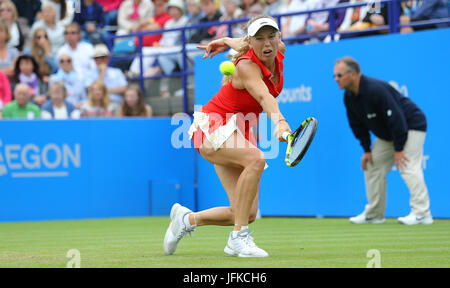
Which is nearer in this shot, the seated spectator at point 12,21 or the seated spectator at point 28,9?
the seated spectator at point 12,21

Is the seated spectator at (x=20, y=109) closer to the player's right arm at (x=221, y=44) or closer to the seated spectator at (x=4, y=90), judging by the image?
the seated spectator at (x=4, y=90)

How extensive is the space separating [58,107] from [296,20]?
4460 millimetres

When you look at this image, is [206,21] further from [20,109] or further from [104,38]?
[20,109]

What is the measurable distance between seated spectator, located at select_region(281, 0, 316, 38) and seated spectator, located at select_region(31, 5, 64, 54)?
4.92 m

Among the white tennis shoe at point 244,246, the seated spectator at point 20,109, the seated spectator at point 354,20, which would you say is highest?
the seated spectator at point 354,20

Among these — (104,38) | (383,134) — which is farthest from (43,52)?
(383,134)

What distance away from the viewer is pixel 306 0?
1546 centimetres

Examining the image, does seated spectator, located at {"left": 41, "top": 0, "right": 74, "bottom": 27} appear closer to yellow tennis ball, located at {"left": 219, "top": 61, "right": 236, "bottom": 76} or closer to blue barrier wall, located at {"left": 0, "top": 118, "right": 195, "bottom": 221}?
blue barrier wall, located at {"left": 0, "top": 118, "right": 195, "bottom": 221}

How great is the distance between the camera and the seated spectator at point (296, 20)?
Answer: 15.0 m

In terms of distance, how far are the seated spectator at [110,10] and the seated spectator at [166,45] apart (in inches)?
86.0

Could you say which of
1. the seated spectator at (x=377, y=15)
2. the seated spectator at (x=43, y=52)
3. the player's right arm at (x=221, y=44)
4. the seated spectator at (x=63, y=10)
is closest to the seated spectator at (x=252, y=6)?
the seated spectator at (x=377, y=15)

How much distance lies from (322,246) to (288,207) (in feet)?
19.9

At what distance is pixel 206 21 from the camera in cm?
1719
